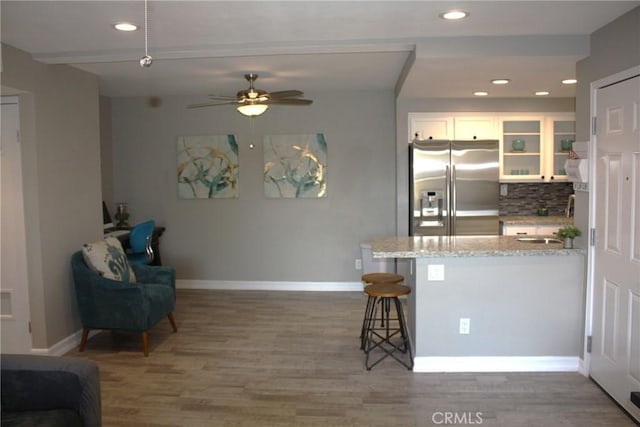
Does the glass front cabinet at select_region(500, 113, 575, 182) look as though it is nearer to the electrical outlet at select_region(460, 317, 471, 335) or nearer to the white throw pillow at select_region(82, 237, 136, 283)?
the electrical outlet at select_region(460, 317, 471, 335)

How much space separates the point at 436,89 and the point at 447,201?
4.04 ft

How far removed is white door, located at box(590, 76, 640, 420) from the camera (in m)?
3.12

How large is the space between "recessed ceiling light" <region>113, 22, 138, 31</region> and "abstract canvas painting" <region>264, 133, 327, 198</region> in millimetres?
3066

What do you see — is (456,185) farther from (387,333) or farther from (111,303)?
(111,303)

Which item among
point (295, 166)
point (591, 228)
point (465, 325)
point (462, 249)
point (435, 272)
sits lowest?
point (465, 325)

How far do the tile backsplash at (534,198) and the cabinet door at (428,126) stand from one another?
1119mm

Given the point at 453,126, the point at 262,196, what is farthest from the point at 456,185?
the point at 262,196

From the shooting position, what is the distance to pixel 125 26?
340 cm

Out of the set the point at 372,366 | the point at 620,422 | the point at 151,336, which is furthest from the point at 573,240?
the point at 151,336

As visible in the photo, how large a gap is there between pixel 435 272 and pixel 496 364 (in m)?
0.82

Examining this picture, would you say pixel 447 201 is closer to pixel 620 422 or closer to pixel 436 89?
pixel 436 89

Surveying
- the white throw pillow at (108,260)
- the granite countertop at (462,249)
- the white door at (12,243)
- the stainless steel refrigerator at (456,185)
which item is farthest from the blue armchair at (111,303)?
the stainless steel refrigerator at (456,185)

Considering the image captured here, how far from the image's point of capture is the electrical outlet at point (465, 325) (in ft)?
12.6

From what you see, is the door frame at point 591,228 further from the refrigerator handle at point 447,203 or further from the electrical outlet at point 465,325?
the refrigerator handle at point 447,203
